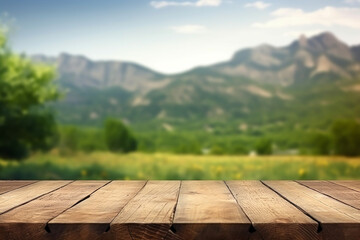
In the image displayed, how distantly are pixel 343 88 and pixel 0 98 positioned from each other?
52.1ft

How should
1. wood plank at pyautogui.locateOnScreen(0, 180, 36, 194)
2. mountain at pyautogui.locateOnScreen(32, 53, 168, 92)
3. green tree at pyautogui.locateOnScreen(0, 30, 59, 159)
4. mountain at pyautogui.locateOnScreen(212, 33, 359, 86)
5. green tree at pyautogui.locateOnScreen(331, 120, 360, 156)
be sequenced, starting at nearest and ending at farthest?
wood plank at pyautogui.locateOnScreen(0, 180, 36, 194) < green tree at pyautogui.locateOnScreen(0, 30, 59, 159) < green tree at pyautogui.locateOnScreen(331, 120, 360, 156) < mountain at pyautogui.locateOnScreen(212, 33, 359, 86) < mountain at pyautogui.locateOnScreen(32, 53, 168, 92)

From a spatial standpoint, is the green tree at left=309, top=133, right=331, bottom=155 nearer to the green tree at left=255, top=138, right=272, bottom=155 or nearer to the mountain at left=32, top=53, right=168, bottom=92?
the green tree at left=255, top=138, right=272, bottom=155

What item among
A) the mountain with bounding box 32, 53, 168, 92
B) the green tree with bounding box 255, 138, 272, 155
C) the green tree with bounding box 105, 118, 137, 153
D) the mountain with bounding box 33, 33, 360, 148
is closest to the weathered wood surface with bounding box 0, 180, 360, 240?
the green tree with bounding box 105, 118, 137, 153

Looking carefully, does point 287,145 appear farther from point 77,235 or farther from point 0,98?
Result: point 77,235

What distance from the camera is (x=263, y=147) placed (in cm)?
1513

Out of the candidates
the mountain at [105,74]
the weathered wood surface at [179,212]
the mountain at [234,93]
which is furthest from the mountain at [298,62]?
the weathered wood surface at [179,212]

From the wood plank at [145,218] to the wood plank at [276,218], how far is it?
9.1 inches

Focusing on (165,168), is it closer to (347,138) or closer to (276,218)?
(347,138)

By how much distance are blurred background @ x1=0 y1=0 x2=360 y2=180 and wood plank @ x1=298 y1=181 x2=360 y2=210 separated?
6857 mm

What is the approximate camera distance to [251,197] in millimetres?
1688

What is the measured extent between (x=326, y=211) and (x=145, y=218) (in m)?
0.54

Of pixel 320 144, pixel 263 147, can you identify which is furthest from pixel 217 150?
pixel 320 144

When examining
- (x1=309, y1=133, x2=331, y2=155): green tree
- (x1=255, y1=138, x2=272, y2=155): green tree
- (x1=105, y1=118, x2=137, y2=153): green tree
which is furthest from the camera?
(x1=255, y1=138, x2=272, y2=155): green tree

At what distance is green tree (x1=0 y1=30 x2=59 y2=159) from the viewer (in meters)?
11.5
